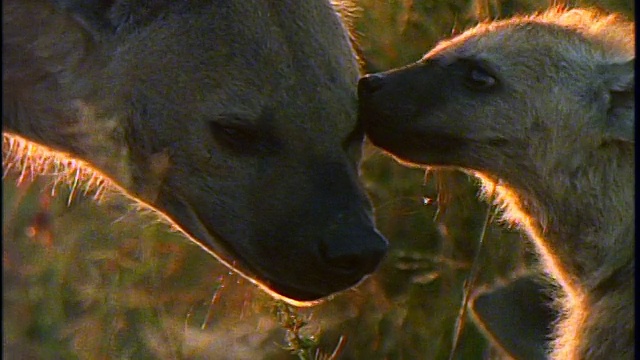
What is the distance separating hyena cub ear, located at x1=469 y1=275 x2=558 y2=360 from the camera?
2.66 metres

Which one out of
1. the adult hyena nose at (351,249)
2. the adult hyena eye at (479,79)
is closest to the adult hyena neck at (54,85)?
the adult hyena nose at (351,249)

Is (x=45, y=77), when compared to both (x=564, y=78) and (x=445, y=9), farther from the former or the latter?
(x=445, y=9)

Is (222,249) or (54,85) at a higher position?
(54,85)

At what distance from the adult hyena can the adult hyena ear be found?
0.70 metres

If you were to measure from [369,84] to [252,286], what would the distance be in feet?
3.39

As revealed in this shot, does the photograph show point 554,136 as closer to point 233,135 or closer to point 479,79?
point 479,79

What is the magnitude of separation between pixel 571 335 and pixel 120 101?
108 cm

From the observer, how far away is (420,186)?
10.1 feet

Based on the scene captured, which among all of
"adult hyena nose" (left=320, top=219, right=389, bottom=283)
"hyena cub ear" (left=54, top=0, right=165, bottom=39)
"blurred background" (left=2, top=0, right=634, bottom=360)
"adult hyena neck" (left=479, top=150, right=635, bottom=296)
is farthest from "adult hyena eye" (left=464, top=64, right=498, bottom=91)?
"hyena cub ear" (left=54, top=0, right=165, bottom=39)

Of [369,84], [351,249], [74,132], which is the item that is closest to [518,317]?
[369,84]

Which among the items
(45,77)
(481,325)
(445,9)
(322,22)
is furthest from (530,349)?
(45,77)

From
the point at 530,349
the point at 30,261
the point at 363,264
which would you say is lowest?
the point at 530,349

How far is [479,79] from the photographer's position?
243 centimetres

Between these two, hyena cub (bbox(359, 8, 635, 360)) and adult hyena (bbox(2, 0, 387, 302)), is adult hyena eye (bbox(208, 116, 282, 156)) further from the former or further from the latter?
hyena cub (bbox(359, 8, 635, 360))
